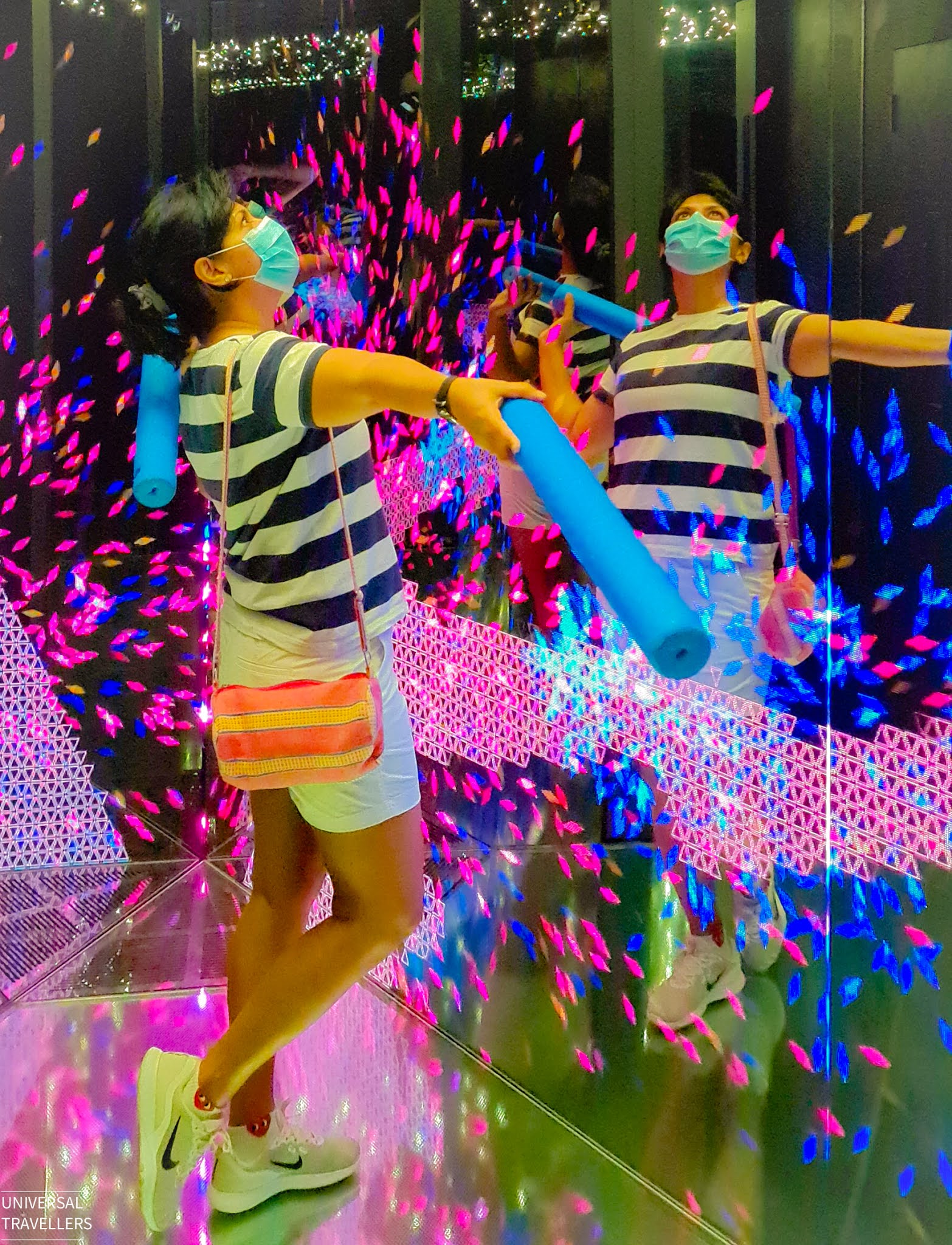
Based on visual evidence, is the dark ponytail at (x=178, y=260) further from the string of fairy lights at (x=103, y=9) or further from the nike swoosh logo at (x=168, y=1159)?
the nike swoosh logo at (x=168, y=1159)

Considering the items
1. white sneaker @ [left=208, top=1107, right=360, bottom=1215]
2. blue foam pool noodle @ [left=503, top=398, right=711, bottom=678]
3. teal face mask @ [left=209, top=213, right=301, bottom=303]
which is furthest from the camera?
white sneaker @ [left=208, top=1107, right=360, bottom=1215]

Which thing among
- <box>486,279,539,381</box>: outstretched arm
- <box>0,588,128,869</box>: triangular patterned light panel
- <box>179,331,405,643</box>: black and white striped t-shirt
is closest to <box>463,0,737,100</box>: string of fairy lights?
<box>486,279,539,381</box>: outstretched arm

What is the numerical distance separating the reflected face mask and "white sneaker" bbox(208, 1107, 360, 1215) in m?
1.50

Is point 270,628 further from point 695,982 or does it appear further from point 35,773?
point 35,773

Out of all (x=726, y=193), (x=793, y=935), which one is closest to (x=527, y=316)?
(x=726, y=193)

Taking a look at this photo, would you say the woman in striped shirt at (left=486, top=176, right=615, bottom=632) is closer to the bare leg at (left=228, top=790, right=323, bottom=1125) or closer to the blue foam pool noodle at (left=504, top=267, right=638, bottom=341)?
the blue foam pool noodle at (left=504, top=267, right=638, bottom=341)

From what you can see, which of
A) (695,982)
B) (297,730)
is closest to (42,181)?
(297,730)

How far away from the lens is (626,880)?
5.92 feet

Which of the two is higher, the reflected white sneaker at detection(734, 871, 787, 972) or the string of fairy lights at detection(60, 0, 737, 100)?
the string of fairy lights at detection(60, 0, 737, 100)

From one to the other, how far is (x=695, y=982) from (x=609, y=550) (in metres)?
0.80

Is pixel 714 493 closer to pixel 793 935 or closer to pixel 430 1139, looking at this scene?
pixel 793 935

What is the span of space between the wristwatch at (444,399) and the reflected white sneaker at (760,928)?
2.57 ft

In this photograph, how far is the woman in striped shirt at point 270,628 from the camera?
67.0 inches

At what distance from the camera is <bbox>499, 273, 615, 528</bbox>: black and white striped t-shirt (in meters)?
1.71
